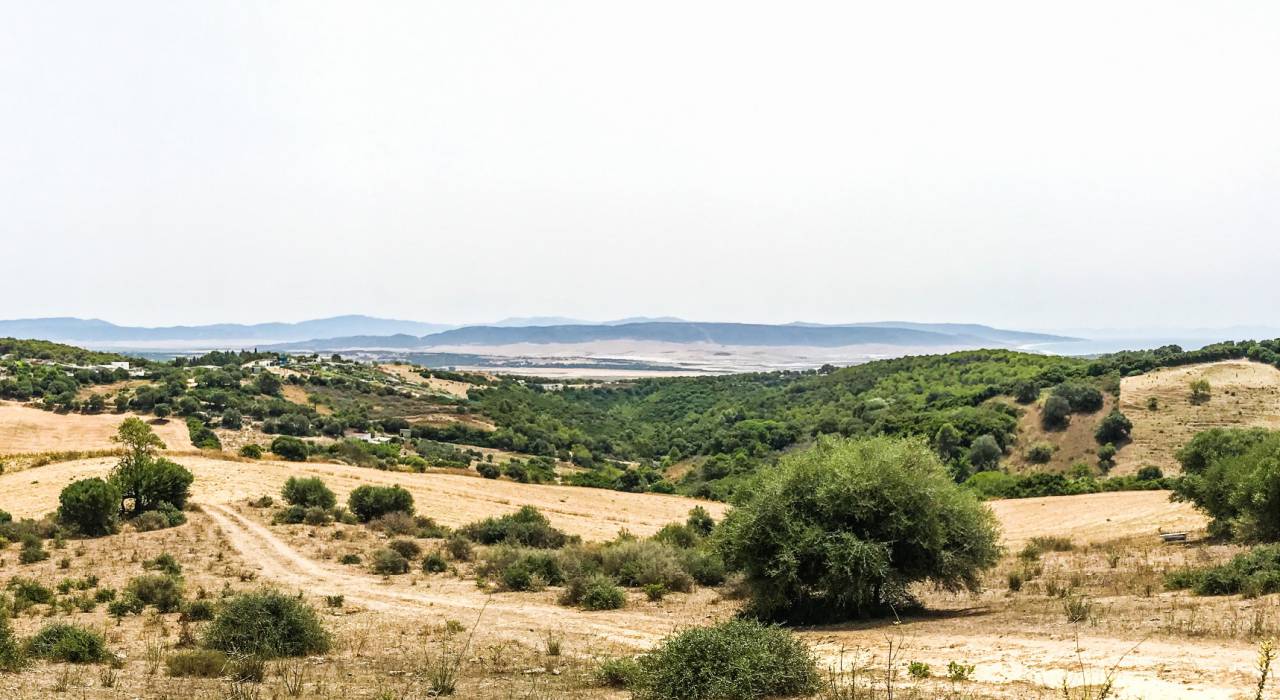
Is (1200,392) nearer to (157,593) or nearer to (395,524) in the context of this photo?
(395,524)

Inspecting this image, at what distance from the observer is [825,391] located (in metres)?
98.6

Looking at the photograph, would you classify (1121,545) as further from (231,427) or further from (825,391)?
(825,391)

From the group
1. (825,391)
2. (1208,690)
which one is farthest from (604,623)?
(825,391)

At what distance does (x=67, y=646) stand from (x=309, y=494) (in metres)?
21.1

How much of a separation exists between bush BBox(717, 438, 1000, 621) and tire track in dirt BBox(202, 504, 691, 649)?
8.28 feet

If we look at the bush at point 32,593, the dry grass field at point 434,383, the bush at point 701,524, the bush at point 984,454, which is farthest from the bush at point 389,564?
the dry grass field at point 434,383

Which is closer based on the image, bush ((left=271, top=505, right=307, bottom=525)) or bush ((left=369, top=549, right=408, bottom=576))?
bush ((left=369, top=549, right=408, bottom=576))

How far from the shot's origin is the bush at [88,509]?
25.4 metres

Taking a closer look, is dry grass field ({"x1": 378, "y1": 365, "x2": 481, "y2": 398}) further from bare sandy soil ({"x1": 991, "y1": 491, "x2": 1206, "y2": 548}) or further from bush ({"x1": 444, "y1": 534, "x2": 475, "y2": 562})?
bare sandy soil ({"x1": 991, "y1": 491, "x2": 1206, "y2": 548})

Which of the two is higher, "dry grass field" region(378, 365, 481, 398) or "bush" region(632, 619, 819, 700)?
"bush" region(632, 619, 819, 700)

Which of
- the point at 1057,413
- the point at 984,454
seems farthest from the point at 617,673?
the point at 1057,413

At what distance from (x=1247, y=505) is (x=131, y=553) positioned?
31013mm

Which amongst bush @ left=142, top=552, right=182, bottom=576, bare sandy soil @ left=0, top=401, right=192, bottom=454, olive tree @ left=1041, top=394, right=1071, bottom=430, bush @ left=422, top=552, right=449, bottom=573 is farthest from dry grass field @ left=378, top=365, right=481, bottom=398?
bush @ left=142, top=552, right=182, bottom=576

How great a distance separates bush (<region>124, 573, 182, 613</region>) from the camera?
54.2ft
